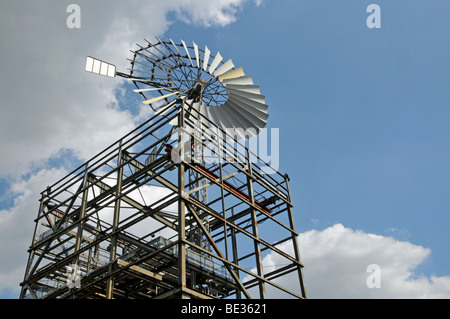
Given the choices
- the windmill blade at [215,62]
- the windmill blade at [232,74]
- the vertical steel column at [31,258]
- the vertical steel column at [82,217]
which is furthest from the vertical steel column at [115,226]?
the windmill blade at [232,74]

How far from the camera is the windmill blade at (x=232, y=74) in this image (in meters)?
33.8

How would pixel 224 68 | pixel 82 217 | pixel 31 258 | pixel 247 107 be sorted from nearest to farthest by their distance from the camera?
pixel 82 217, pixel 31 258, pixel 224 68, pixel 247 107

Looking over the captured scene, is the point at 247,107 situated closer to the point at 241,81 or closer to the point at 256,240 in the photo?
the point at 241,81

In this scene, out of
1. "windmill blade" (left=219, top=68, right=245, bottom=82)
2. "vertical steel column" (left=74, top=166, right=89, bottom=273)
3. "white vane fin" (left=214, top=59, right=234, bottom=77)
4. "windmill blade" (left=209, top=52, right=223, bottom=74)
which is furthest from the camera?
"windmill blade" (left=219, top=68, right=245, bottom=82)

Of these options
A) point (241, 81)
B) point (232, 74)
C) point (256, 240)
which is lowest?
point (256, 240)

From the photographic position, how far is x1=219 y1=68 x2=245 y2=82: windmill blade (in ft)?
111

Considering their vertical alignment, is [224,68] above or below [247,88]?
above

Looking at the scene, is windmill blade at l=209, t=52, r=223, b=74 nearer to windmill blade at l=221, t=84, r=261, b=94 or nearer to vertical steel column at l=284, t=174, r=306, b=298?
windmill blade at l=221, t=84, r=261, b=94

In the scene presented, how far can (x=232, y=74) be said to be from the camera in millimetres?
34438

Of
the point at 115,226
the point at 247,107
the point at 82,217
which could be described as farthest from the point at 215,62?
the point at 115,226

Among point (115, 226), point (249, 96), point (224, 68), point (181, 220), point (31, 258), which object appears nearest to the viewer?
point (181, 220)

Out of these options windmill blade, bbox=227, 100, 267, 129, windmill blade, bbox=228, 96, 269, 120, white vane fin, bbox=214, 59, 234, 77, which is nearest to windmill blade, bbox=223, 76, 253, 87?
white vane fin, bbox=214, 59, 234, 77

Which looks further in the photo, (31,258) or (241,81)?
(241,81)
